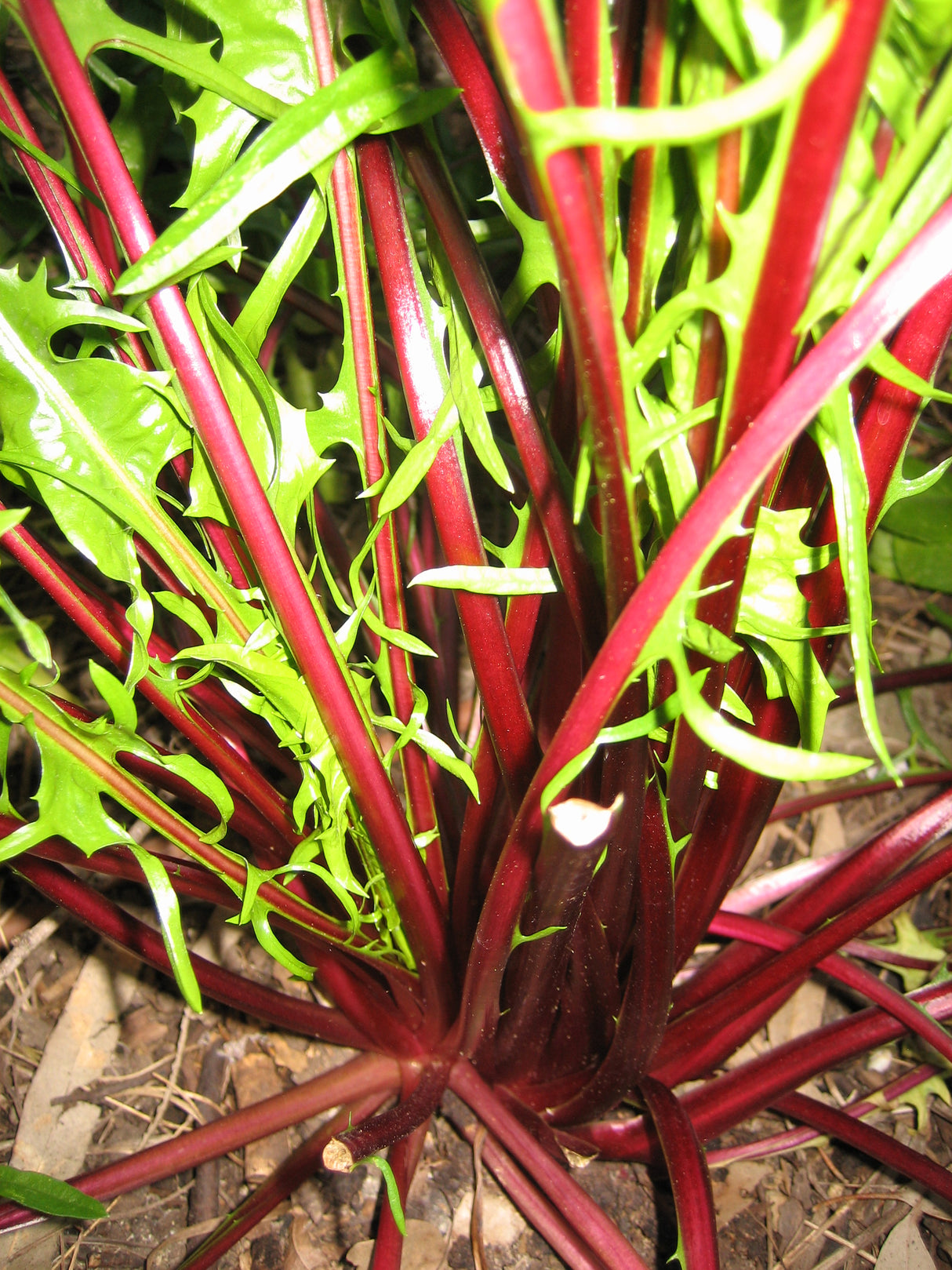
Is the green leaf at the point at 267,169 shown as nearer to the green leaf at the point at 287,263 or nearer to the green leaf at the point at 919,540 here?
the green leaf at the point at 287,263

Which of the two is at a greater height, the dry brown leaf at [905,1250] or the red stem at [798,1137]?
the red stem at [798,1137]

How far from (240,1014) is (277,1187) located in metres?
0.16

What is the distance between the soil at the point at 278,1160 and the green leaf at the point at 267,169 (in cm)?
58

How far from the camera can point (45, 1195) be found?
0.49m

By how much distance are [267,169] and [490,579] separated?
0.19m

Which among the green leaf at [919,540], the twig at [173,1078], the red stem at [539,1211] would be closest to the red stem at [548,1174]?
the red stem at [539,1211]

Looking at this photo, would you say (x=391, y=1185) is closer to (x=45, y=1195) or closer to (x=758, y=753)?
(x=45, y=1195)

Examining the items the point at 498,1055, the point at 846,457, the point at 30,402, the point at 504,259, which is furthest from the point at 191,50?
the point at 498,1055

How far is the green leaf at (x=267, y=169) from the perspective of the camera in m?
0.28

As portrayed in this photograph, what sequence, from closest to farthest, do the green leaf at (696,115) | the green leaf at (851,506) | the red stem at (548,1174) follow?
1. the green leaf at (696,115)
2. the green leaf at (851,506)
3. the red stem at (548,1174)

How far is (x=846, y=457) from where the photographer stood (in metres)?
0.32

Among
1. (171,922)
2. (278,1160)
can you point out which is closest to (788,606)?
(171,922)

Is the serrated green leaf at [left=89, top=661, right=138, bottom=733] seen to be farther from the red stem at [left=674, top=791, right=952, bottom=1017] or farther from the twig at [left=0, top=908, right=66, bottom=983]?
the red stem at [left=674, top=791, right=952, bottom=1017]

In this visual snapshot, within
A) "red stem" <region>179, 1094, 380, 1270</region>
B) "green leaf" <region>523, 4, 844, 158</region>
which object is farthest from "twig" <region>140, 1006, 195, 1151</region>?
"green leaf" <region>523, 4, 844, 158</region>
